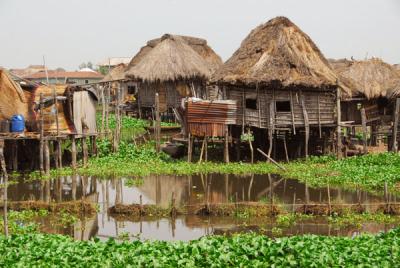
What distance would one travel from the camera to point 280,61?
2575 centimetres

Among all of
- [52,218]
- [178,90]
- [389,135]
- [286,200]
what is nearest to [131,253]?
[52,218]

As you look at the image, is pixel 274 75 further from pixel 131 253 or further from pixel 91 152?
pixel 131 253

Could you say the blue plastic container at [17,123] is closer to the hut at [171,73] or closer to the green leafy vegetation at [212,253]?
the green leafy vegetation at [212,253]

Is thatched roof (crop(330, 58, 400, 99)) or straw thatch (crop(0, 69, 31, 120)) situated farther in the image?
thatched roof (crop(330, 58, 400, 99))

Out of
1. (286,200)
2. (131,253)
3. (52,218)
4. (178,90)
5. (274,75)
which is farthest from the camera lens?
(178,90)

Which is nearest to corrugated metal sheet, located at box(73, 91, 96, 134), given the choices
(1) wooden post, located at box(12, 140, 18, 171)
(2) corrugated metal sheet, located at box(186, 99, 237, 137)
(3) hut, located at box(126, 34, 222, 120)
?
(1) wooden post, located at box(12, 140, 18, 171)

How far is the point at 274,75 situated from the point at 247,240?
47.6 feet

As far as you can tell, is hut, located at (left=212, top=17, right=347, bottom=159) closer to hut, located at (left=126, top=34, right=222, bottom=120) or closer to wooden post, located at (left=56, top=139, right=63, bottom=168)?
wooden post, located at (left=56, top=139, right=63, bottom=168)

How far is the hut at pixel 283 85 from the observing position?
25438 mm

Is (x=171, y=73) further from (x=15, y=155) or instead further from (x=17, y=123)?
(x=17, y=123)

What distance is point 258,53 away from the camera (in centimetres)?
2659

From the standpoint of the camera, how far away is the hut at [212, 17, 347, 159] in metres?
25.4

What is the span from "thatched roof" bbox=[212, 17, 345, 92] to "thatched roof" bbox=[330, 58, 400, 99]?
5.72m

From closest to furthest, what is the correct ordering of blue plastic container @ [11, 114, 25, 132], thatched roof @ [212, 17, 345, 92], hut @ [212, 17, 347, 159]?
blue plastic container @ [11, 114, 25, 132]
thatched roof @ [212, 17, 345, 92]
hut @ [212, 17, 347, 159]
